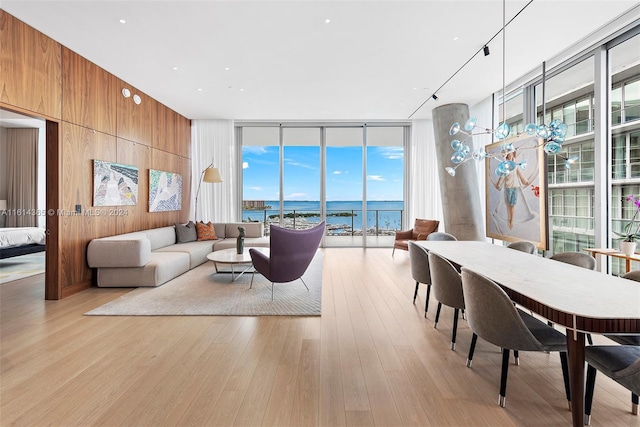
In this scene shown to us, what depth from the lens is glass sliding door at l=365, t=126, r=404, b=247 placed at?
7.77 m

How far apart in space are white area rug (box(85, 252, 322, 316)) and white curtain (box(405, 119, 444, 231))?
3.92 metres

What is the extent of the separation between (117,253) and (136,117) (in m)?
2.53

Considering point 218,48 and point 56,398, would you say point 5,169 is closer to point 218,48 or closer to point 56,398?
point 218,48

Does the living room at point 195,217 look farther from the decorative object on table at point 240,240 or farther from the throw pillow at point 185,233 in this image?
the decorative object on table at point 240,240

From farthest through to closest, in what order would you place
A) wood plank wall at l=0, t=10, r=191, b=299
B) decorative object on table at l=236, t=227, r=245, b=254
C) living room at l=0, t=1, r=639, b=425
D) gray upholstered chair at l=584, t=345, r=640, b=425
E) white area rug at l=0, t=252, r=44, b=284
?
white area rug at l=0, t=252, r=44, b=284
decorative object on table at l=236, t=227, r=245, b=254
wood plank wall at l=0, t=10, r=191, b=299
living room at l=0, t=1, r=639, b=425
gray upholstered chair at l=584, t=345, r=640, b=425

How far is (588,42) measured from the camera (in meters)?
3.74

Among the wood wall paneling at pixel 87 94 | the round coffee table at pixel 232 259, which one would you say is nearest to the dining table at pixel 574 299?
the round coffee table at pixel 232 259

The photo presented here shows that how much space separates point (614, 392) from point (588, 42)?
3925 mm

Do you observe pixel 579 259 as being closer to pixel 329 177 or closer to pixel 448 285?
pixel 448 285

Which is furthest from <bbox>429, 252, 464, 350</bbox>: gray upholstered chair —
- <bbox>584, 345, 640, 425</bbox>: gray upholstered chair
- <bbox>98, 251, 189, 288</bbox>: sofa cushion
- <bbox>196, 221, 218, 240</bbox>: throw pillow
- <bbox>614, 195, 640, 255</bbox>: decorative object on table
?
<bbox>196, 221, 218, 240</bbox>: throw pillow

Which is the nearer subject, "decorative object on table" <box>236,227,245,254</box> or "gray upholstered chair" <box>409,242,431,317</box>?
"gray upholstered chair" <box>409,242,431,317</box>

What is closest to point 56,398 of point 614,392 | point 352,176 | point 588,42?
point 614,392

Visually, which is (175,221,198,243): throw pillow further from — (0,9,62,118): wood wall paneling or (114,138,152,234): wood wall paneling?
(0,9,62,118): wood wall paneling

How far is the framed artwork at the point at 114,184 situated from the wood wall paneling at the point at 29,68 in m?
0.94
